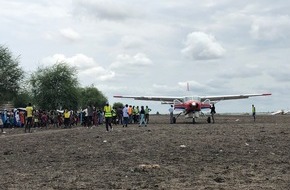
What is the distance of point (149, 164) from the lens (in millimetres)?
12820

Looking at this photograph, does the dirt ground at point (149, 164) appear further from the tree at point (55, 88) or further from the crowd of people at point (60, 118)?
the tree at point (55, 88)

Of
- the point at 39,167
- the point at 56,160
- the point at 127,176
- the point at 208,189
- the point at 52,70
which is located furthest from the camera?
the point at 52,70

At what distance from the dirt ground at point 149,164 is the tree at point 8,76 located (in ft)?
101

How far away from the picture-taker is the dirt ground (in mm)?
10062

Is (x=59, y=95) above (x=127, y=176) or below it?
above

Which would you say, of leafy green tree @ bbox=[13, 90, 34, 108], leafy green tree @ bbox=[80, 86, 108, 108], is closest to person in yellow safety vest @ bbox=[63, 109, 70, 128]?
leafy green tree @ bbox=[13, 90, 34, 108]

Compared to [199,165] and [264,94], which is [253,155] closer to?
[199,165]

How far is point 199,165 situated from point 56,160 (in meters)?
4.52

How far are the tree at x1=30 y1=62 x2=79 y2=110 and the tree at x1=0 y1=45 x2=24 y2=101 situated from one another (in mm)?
3873

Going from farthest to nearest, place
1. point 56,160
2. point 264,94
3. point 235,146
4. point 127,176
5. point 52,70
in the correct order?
point 52,70 → point 264,94 → point 235,146 → point 56,160 → point 127,176

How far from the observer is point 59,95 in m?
52.2

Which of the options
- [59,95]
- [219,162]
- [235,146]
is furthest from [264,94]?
[219,162]

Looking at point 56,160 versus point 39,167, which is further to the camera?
point 56,160

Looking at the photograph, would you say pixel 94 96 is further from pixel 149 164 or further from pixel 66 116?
pixel 149 164
